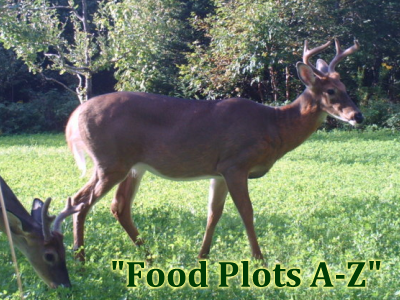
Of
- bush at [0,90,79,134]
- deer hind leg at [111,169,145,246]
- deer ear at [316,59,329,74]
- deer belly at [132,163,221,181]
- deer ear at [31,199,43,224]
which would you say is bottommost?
bush at [0,90,79,134]

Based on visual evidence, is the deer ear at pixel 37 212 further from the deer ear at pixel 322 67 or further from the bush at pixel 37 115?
the bush at pixel 37 115

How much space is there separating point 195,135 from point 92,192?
43.5 inches

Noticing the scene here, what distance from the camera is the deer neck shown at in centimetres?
514

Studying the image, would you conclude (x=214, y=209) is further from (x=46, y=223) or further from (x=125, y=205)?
(x=46, y=223)

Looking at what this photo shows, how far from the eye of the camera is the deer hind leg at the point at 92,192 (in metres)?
5.00

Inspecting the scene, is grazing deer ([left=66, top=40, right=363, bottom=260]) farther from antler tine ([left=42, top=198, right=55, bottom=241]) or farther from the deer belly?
antler tine ([left=42, top=198, right=55, bottom=241])

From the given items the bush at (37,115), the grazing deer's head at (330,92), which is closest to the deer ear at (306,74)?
the grazing deer's head at (330,92)

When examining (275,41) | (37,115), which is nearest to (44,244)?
(275,41)

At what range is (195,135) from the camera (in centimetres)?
505

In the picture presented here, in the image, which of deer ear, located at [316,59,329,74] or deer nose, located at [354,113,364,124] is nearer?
deer nose, located at [354,113,364,124]

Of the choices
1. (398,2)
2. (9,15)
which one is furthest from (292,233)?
(398,2)

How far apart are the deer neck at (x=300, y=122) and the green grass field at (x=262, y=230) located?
3.30 feet

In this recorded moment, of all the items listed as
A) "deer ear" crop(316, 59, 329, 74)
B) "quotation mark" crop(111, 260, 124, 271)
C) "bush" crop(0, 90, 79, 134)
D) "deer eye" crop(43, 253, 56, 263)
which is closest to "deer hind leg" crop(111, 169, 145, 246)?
"quotation mark" crop(111, 260, 124, 271)

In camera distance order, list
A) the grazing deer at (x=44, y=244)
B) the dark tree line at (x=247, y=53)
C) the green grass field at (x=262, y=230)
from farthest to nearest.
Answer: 1. the dark tree line at (x=247, y=53)
2. the grazing deer at (x=44, y=244)
3. the green grass field at (x=262, y=230)
